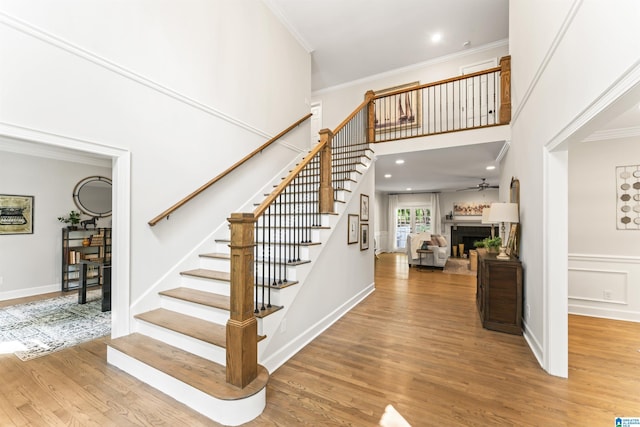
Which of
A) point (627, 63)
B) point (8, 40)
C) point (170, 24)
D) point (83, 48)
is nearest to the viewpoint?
point (627, 63)

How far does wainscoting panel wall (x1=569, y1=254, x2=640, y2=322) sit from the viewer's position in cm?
362

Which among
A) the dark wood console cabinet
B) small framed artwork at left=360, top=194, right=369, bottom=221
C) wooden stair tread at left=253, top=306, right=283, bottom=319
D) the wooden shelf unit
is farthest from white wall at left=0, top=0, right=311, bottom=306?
the dark wood console cabinet

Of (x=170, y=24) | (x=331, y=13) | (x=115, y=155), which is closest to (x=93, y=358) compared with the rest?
(x=115, y=155)

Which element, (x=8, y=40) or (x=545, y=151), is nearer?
(x=8, y=40)

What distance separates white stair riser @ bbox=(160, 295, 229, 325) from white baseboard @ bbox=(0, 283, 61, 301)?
382 centimetres

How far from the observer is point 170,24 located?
3.03 metres

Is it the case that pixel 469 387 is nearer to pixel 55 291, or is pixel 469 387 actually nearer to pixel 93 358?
pixel 93 358

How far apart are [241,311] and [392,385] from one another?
4.52ft

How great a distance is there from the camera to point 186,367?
2127 mm

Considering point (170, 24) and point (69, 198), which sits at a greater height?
point (170, 24)

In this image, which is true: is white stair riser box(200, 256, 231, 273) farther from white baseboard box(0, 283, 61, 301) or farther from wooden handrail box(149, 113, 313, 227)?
white baseboard box(0, 283, 61, 301)

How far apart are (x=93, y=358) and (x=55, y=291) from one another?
366 centimetres

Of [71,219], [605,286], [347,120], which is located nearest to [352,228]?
[347,120]

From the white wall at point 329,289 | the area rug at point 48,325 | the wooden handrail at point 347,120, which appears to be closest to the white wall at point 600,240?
the white wall at point 329,289
